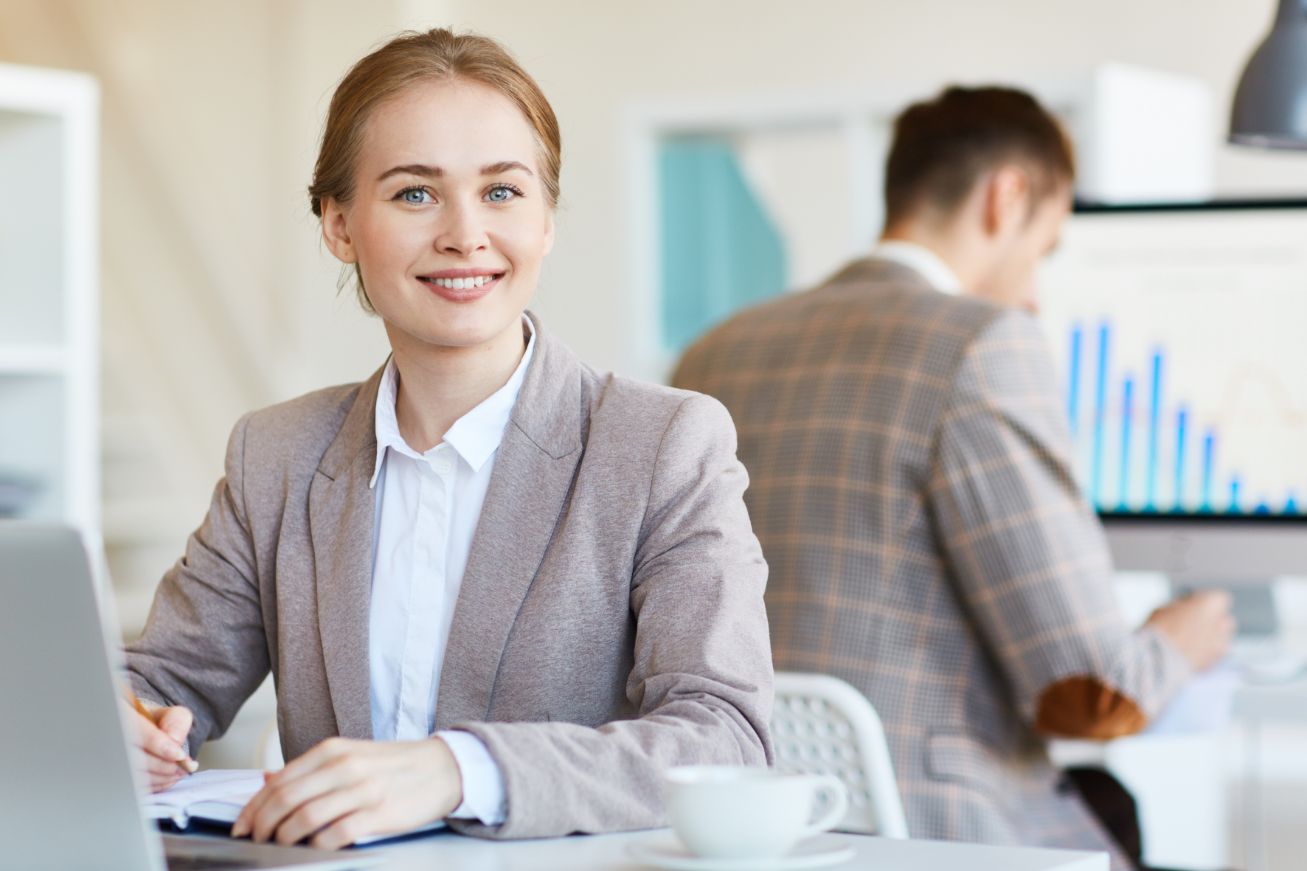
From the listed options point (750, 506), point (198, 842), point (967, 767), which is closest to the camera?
point (198, 842)

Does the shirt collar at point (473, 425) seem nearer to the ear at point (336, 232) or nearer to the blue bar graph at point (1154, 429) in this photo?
the ear at point (336, 232)

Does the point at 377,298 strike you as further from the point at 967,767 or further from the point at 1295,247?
the point at 1295,247

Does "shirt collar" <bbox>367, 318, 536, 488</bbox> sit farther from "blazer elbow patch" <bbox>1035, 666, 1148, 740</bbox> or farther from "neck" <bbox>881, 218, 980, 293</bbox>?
"neck" <bbox>881, 218, 980, 293</bbox>

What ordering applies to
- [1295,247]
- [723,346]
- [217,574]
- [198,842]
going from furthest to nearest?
[1295,247]
[723,346]
[217,574]
[198,842]

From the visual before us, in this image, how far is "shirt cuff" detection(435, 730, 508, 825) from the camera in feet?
3.25

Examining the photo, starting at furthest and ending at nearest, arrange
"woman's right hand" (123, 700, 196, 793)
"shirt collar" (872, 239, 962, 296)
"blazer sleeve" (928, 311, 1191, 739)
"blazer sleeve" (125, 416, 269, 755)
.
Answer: "shirt collar" (872, 239, 962, 296) < "blazer sleeve" (928, 311, 1191, 739) < "blazer sleeve" (125, 416, 269, 755) < "woman's right hand" (123, 700, 196, 793)

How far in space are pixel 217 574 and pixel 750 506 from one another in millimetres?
781

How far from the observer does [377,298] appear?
4.34 feet

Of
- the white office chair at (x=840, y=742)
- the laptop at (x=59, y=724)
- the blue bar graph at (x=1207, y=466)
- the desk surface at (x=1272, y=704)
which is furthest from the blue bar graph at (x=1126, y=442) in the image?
the laptop at (x=59, y=724)

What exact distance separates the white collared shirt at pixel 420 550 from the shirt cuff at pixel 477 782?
260 mm

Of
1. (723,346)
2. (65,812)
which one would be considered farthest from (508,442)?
(723,346)

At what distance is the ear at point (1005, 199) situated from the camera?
2.27 metres

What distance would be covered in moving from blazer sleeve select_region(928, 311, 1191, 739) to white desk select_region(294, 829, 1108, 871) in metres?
0.85

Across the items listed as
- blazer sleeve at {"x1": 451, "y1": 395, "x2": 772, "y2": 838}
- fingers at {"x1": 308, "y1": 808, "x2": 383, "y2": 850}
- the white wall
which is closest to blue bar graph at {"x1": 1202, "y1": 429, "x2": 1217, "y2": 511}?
blazer sleeve at {"x1": 451, "y1": 395, "x2": 772, "y2": 838}
